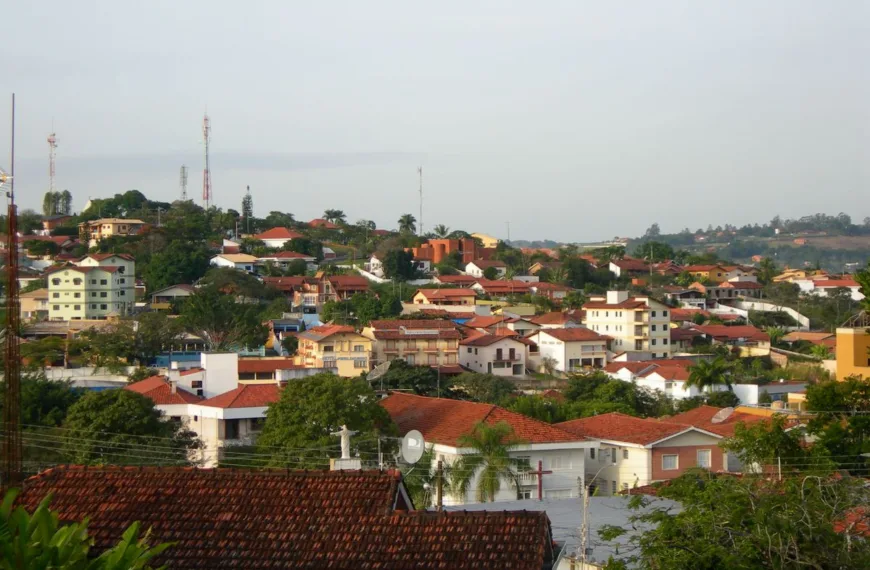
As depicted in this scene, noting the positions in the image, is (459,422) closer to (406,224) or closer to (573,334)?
(573,334)

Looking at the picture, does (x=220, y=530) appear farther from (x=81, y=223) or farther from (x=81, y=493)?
(x=81, y=223)

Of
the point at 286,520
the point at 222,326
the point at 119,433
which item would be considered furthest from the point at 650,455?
the point at 222,326

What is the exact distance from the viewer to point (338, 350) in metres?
40.2

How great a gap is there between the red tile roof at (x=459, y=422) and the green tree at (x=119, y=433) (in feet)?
14.5

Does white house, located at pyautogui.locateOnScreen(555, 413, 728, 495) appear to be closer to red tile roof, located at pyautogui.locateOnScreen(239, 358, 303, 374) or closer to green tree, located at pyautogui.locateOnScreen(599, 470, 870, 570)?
green tree, located at pyautogui.locateOnScreen(599, 470, 870, 570)

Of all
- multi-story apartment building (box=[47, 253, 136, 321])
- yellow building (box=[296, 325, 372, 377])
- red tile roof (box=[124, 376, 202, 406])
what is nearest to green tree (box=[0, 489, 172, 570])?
red tile roof (box=[124, 376, 202, 406])

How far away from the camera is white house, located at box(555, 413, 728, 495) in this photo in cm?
2097

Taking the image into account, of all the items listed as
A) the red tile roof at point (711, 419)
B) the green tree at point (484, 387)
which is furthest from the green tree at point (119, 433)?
the green tree at point (484, 387)

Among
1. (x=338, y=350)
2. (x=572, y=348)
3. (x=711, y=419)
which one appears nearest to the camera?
(x=711, y=419)

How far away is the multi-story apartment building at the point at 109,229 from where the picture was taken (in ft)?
220

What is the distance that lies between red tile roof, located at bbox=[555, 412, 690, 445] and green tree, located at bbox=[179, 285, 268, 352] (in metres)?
21.0

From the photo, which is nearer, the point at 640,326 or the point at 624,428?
the point at 624,428

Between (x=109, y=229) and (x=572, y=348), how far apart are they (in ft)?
114

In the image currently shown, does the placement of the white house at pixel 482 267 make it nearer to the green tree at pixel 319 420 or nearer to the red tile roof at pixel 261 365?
the red tile roof at pixel 261 365
